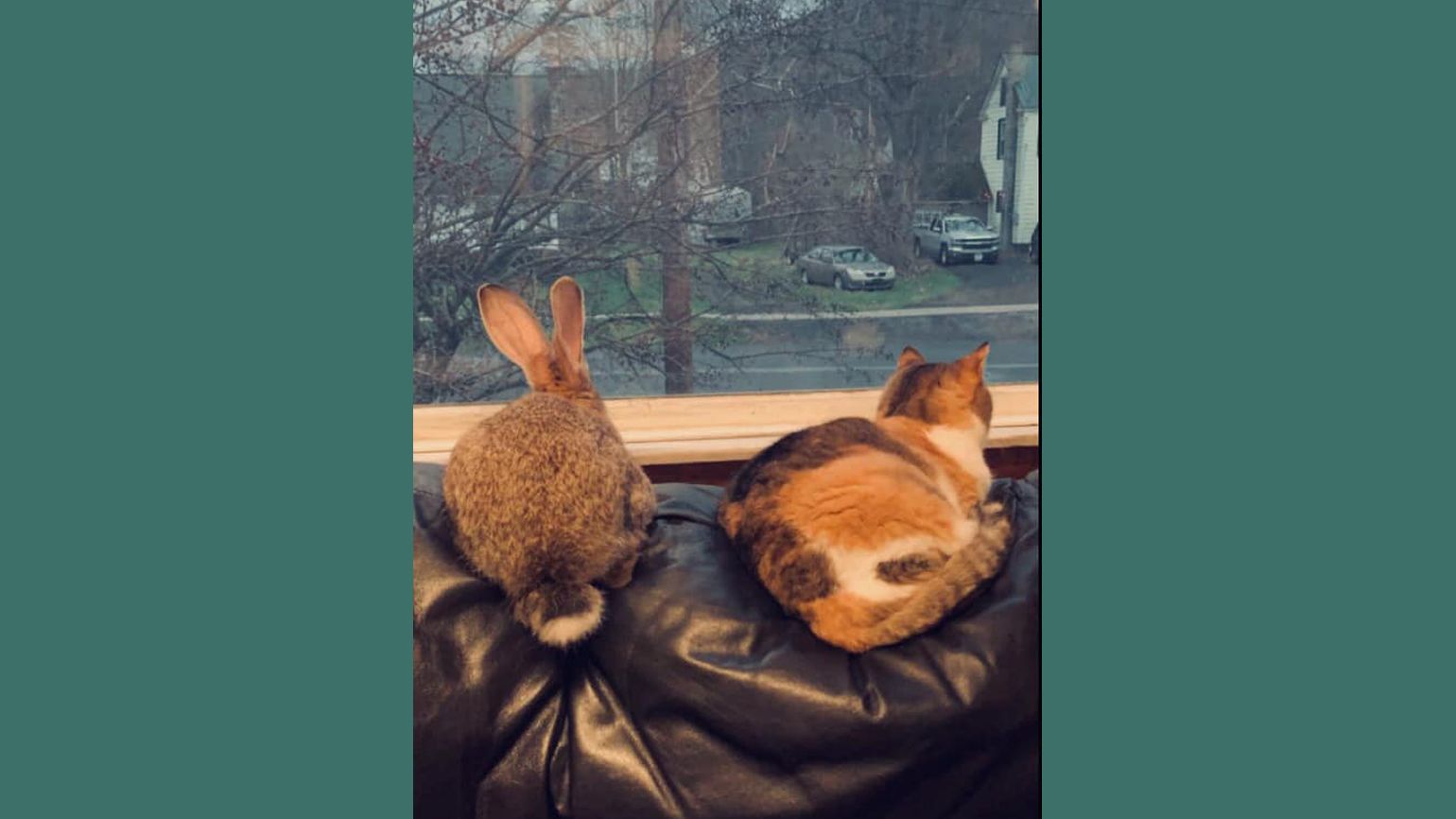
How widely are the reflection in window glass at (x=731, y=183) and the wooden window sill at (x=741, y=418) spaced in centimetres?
3

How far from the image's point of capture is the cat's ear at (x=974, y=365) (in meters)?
4.46

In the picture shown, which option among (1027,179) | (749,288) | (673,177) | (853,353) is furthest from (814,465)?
(1027,179)

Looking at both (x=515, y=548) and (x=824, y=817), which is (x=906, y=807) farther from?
(x=515, y=548)

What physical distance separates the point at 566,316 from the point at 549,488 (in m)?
0.41

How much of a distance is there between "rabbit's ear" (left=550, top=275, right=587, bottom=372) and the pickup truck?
819 millimetres

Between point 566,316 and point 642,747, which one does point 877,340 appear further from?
point 642,747

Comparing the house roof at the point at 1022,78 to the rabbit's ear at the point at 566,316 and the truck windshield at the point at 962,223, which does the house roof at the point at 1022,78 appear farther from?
the rabbit's ear at the point at 566,316

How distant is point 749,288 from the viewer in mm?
4430

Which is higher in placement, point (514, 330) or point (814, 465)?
point (514, 330)

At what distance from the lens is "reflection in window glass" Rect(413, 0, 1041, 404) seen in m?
4.30

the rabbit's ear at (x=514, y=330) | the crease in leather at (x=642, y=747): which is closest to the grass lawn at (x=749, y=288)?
the rabbit's ear at (x=514, y=330)

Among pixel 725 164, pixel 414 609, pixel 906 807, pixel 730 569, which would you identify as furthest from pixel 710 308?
pixel 906 807

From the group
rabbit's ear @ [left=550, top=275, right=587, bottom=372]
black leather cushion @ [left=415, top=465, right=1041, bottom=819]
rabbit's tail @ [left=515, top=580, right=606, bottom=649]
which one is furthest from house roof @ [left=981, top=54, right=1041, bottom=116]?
rabbit's tail @ [left=515, top=580, right=606, bottom=649]

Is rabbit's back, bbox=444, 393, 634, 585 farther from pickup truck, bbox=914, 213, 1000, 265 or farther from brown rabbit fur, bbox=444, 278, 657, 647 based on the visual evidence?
pickup truck, bbox=914, 213, 1000, 265
